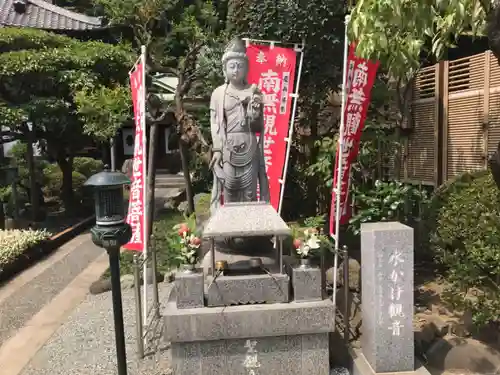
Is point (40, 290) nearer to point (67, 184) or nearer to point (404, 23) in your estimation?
point (67, 184)

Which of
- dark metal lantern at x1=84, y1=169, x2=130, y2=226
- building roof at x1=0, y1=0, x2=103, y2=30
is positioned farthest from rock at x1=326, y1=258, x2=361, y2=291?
building roof at x1=0, y1=0, x2=103, y2=30

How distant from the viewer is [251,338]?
192 inches

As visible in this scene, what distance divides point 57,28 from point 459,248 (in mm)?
18447

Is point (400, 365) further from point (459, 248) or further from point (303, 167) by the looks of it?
point (303, 167)

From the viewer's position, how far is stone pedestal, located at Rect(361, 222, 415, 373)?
4.69 meters

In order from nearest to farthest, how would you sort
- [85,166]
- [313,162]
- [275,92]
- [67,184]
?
[275,92] < [313,162] < [67,184] < [85,166]

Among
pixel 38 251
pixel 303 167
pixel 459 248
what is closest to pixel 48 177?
pixel 38 251

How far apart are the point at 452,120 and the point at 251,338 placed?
7.33 m

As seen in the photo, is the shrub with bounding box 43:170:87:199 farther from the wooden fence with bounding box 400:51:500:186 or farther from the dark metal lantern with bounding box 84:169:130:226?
the dark metal lantern with bounding box 84:169:130:226

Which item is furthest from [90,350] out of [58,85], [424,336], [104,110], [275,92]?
[58,85]

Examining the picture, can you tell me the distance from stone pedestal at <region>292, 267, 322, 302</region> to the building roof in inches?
668

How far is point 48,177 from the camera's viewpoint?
1884 centimetres

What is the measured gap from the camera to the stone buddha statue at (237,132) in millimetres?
6129

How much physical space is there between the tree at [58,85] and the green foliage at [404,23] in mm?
9448
